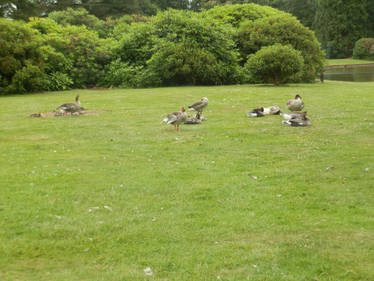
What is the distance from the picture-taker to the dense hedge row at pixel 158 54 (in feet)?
87.7

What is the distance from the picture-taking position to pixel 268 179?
8.20 metres

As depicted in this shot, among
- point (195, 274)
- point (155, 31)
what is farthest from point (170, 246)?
point (155, 31)

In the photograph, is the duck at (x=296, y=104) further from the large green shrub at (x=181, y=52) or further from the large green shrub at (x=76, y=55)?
the large green shrub at (x=76, y=55)

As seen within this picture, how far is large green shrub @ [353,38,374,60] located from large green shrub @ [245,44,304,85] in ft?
157

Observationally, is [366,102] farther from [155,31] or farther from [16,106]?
[155,31]

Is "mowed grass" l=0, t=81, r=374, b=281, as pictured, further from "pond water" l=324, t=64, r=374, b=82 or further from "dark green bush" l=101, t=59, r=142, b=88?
"pond water" l=324, t=64, r=374, b=82

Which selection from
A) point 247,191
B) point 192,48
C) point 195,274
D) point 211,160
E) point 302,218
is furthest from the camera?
Result: point 192,48

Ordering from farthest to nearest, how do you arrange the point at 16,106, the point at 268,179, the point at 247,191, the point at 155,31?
1. the point at 155,31
2. the point at 16,106
3. the point at 268,179
4. the point at 247,191

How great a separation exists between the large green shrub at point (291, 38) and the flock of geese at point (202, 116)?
15423 mm

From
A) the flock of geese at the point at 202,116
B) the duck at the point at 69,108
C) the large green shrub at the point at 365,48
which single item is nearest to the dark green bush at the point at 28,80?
the flock of geese at the point at 202,116

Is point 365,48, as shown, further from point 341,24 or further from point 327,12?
point 327,12

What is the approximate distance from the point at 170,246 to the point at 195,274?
0.76 m

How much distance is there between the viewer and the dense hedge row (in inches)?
1053

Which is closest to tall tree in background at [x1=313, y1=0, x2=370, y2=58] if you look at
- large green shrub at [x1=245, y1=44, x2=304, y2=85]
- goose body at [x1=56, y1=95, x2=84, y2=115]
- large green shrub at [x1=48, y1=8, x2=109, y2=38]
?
large green shrub at [x1=48, y1=8, x2=109, y2=38]
